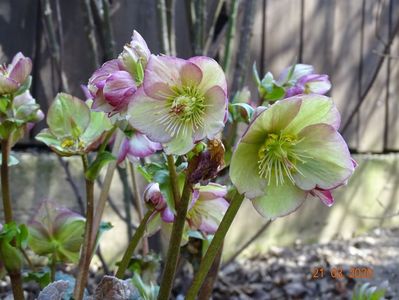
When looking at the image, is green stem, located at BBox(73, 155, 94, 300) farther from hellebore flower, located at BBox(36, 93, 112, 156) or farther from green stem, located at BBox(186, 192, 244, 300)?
green stem, located at BBox(186, 192, 244, 300)

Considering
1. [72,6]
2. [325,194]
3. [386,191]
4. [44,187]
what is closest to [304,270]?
[386,191]

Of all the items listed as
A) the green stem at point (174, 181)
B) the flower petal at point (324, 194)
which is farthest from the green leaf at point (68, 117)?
the flower petal at point (324, 194)

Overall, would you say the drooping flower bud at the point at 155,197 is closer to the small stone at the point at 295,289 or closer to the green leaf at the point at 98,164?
the green leaf at the point at 98,164

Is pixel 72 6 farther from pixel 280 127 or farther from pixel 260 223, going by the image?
pixel 280 127

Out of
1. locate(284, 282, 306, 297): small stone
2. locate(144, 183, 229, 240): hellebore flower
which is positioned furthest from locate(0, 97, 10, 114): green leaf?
locate(284, 282, 306, 297): small stone

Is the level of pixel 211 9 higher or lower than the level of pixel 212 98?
lower

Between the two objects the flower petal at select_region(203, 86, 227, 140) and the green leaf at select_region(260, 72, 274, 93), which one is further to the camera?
the green leaf at select_region(260, 72, 274, 93)

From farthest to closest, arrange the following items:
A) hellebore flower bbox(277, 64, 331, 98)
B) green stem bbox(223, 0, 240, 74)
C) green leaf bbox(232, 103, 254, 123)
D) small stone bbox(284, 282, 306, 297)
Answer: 1. small stone bbox(284, 282, 306, 297)
2. green stem bbox(223, 0, 240, 74)
3. hellebore flower bbox(277, 64, 331, 98)
4. green leaf bbox(232, 103, 254, 123)
